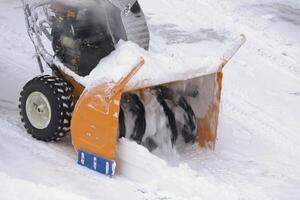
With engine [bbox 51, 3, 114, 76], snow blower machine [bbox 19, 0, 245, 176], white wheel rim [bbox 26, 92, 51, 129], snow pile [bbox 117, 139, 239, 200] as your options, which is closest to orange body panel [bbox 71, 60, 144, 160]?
snow blower machine [bbox 19, 0, 245, 176]

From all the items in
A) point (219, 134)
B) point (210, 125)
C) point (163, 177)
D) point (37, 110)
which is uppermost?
point (37, 110)

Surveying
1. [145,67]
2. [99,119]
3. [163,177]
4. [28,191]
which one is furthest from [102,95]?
[28,191]

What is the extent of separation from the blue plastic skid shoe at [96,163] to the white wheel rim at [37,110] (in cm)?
49

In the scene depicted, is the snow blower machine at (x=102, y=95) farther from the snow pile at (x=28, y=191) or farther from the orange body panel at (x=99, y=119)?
the snow pile at (x=28, y=191)

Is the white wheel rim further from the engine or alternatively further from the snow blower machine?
the engine

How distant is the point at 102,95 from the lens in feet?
14.3

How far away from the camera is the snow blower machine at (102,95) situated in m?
4.47

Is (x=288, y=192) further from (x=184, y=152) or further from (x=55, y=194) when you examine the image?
(x=55, y=194)

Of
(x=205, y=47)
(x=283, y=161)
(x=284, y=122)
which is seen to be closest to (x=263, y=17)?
(x=205, y=47)

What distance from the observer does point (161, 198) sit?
14.0 feet

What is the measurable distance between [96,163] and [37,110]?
0.80m

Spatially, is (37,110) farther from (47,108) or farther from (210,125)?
(210,125)

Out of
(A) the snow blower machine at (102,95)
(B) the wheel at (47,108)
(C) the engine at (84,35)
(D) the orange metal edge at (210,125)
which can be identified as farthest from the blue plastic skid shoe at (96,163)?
(D) the orange metal edge at (210,125)

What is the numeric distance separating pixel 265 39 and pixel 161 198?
4982mm
